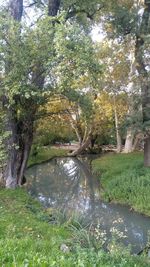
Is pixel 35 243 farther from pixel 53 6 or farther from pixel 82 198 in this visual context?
pixel 53 6

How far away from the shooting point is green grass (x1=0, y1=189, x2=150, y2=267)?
3688 millimetres

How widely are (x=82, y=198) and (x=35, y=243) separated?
7.56 m

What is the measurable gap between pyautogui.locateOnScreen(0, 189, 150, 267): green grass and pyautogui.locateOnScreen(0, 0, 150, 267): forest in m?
0.03

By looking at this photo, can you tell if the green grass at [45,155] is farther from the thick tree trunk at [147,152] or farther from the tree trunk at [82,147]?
the thick tree trunk at [147,152]

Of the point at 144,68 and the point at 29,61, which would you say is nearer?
the point at 29,61

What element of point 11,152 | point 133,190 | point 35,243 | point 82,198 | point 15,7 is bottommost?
point 82,198

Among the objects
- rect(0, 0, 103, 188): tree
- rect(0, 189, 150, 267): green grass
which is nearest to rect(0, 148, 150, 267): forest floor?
rect(0, 189, 150, 267): green grass

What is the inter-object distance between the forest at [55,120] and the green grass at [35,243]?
26 millimetres

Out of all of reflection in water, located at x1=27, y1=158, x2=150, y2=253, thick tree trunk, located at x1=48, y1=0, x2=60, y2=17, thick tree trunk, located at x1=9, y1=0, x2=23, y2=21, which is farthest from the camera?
thick tree trunk, located at x1=48, y1=0, x2=60, y2=17

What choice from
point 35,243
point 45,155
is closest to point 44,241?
point 35,243

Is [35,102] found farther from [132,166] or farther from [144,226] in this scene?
[132,166]

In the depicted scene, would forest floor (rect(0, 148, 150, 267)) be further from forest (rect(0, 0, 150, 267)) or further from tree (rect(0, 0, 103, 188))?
tree (rect(0, 0, 103, 188))

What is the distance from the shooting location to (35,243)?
553 centimetres

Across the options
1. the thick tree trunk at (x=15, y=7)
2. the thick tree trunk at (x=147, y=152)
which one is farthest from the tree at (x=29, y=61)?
the thick tree trunk at (x=147, y=152)
